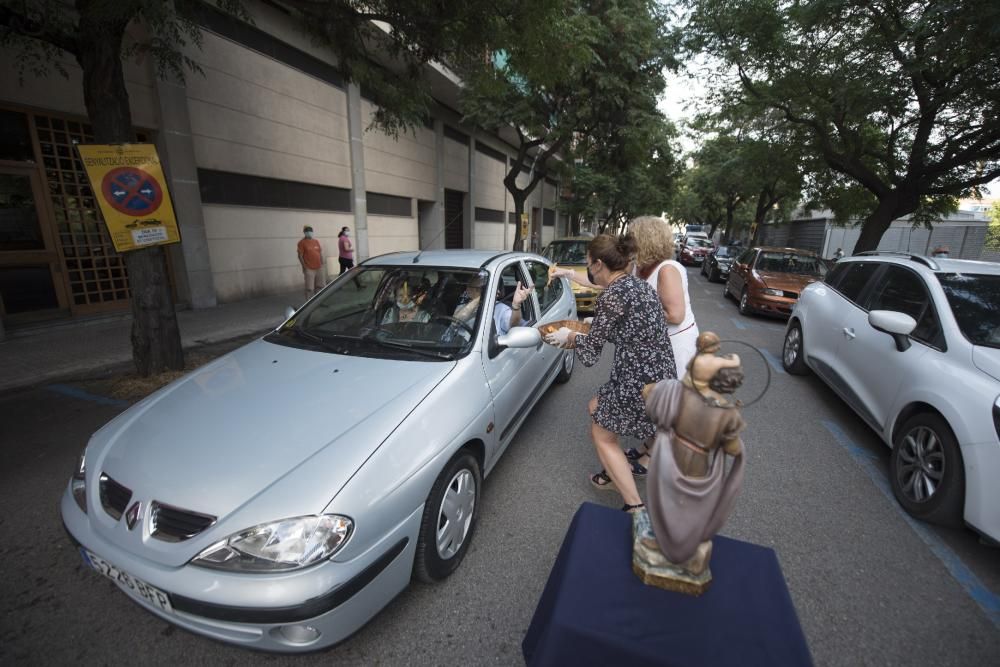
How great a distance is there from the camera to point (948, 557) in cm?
246

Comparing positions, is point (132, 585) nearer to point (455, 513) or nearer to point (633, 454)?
point (455, 513)

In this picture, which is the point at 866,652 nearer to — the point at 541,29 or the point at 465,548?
the point at 465,548

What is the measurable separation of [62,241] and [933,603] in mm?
10624

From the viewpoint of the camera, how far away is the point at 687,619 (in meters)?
1.38

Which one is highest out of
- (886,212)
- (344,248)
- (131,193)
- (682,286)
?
(886,212)

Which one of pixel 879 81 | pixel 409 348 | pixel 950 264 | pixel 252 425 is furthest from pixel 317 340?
pixel 879 81

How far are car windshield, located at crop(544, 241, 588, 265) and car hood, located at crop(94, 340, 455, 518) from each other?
710cm

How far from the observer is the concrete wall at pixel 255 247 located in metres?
8.93

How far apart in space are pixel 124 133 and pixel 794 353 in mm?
7818

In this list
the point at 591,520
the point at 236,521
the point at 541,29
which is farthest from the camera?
the point at 541,29

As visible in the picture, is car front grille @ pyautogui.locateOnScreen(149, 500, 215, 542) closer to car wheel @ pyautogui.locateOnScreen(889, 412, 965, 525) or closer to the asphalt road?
the asphalt road

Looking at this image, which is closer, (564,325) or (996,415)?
(996,415)

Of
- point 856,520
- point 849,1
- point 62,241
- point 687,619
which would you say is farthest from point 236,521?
point 849,1

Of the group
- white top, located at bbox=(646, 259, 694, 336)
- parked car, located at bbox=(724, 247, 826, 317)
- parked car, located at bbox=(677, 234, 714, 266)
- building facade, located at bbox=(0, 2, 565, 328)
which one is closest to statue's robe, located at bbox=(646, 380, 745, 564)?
white top, located at bbox=(646, 259, 694, 336)
